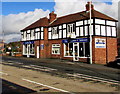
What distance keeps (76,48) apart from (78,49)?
576mm

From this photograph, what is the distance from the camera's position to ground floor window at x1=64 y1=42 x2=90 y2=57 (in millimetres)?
23531

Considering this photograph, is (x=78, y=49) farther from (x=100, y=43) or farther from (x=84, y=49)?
(x=100, y=43)

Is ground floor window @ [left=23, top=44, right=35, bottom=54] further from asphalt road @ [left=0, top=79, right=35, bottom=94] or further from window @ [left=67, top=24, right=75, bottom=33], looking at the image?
asphalt road @ [left=0, top=79, right=35, bottom=94]

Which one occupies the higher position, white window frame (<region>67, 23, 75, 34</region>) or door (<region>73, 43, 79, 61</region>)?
white window frame (<region>67, 23, 75, 34</region>)

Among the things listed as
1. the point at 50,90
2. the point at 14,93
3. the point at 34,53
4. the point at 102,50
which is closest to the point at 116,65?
the point at 102,50

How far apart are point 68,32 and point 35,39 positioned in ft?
27.4

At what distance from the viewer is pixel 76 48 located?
985 inches

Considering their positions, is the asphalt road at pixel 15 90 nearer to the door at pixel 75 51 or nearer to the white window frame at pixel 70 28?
the door at pixel 75 51

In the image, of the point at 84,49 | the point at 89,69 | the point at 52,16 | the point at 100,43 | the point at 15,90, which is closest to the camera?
the point at 15,90

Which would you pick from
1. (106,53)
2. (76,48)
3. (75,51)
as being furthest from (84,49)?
(106,53)

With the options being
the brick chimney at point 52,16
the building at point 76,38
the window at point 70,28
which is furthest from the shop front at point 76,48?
the brick chimney at point 52,16

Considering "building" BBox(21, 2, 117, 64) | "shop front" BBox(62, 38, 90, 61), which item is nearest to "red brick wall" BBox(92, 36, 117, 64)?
"building" BBox(21, 2, 117, 64)

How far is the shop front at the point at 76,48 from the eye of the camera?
23531 millimetres

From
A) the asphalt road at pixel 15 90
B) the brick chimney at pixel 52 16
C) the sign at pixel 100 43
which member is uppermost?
the brick chimney at pixel 52 16
